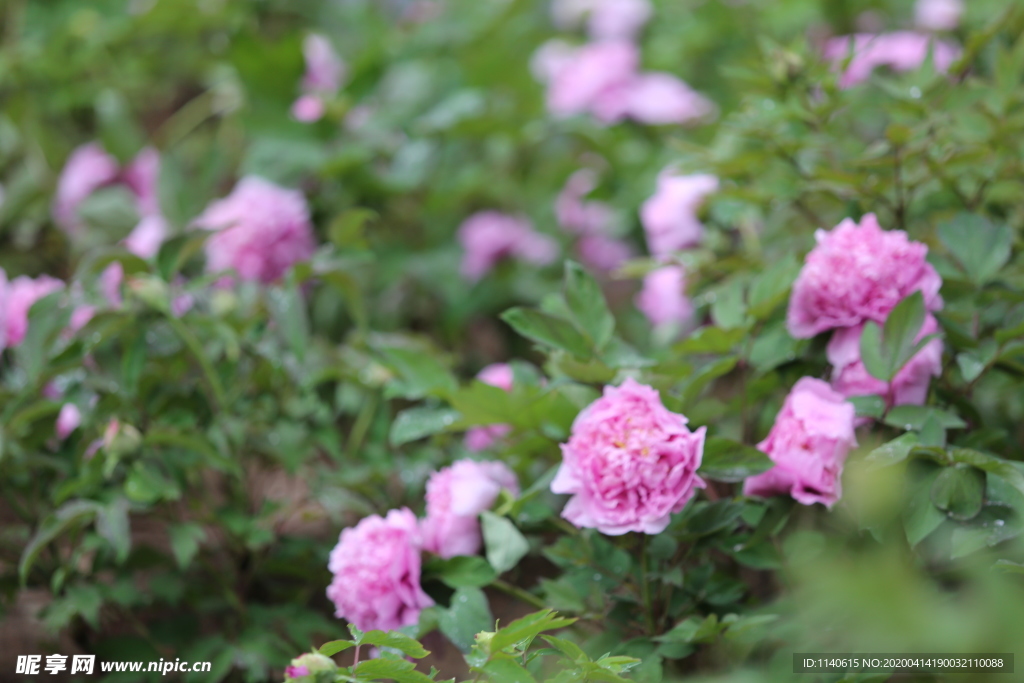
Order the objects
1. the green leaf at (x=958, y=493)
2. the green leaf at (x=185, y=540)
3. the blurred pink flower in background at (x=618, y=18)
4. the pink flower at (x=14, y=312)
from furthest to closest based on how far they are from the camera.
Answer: the blurred pink flower in background at (x=618, y=18) → the pink flower at (x=14, y=312) → the green leaf at (x=185, y=540) → the green leaf at (x=958, y=493)

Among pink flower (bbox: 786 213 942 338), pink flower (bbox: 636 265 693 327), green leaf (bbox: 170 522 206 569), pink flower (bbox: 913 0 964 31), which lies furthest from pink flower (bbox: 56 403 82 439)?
pink flower (bbox: 913 0 964 31)

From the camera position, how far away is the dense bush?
640mm

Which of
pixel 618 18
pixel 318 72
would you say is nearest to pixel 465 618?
pixel 318 72

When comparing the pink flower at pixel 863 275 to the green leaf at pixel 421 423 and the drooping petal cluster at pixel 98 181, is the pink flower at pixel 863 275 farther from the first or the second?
the drooping petal cluster at pixel 98 181

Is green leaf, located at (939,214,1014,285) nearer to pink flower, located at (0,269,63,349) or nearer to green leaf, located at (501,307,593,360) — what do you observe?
green leaf, located at (501,307,593,360)

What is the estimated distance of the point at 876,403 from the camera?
26.9 inches

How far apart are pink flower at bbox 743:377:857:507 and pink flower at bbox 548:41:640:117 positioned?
2.99 ft

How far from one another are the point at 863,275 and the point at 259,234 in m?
0.83

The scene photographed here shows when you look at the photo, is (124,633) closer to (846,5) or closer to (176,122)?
(176,122)

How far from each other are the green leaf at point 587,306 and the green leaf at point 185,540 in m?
0.45

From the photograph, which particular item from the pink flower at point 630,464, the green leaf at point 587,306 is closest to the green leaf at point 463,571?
the pink flower at point 630,464

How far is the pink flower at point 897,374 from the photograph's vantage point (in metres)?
0.70

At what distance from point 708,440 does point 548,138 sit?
911 mm

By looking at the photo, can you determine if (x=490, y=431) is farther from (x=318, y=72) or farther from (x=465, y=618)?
(x=318, y=72)
